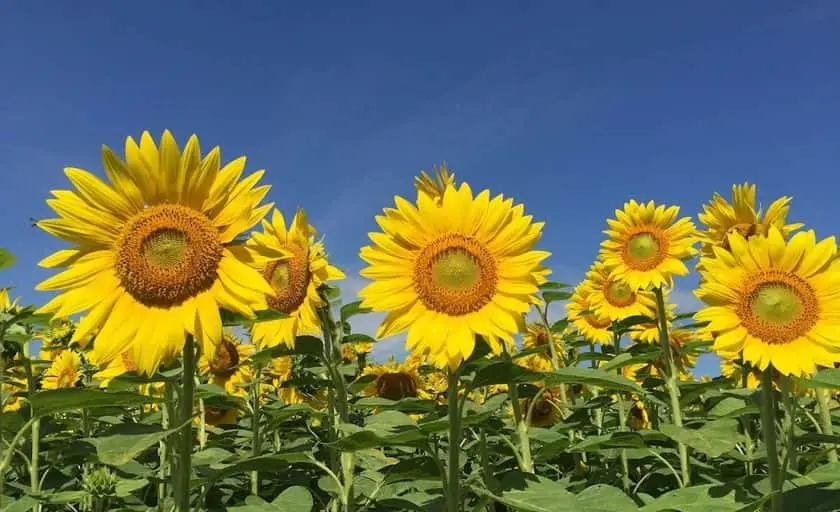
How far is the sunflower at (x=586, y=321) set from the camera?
31.4 feet

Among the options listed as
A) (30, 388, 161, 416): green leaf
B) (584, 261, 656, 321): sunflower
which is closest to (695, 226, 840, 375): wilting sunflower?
(30, 388, 161, 416): green leaf

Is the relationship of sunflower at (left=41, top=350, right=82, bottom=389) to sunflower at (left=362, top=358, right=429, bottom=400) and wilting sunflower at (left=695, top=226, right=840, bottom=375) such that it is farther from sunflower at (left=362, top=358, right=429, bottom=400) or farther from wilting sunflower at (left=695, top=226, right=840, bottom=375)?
wilting sunflower at (left=695, top=226, right=840, bottom=375)

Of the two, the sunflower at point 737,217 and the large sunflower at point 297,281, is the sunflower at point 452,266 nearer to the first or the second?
the large sunflower at point 297,281

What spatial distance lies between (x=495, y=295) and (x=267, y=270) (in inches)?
56.0

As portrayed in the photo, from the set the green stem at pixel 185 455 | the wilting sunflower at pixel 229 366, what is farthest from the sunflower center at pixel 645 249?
the green stem at pixel 185 455

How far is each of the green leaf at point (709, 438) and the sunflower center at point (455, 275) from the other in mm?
1077

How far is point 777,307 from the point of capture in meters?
3.84

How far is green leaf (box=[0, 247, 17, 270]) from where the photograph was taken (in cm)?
307

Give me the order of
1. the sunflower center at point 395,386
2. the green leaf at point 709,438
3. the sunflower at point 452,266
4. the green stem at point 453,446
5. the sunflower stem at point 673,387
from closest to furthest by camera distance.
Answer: the green stem at point 453,446
the green leaf at point 709,438
the sunflower at point 452,266
the sunflower stem at point 673,387
the sunflower center at point 395,386

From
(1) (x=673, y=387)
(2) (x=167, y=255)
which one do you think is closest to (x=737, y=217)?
(1) (x=673, y=387)

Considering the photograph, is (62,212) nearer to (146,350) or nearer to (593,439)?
(146,350)

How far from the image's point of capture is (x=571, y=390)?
27.6ft

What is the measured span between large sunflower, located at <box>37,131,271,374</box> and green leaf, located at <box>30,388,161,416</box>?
0.96 ft

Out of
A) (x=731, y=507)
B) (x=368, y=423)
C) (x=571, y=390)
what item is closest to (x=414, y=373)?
(x=571, y=390)
